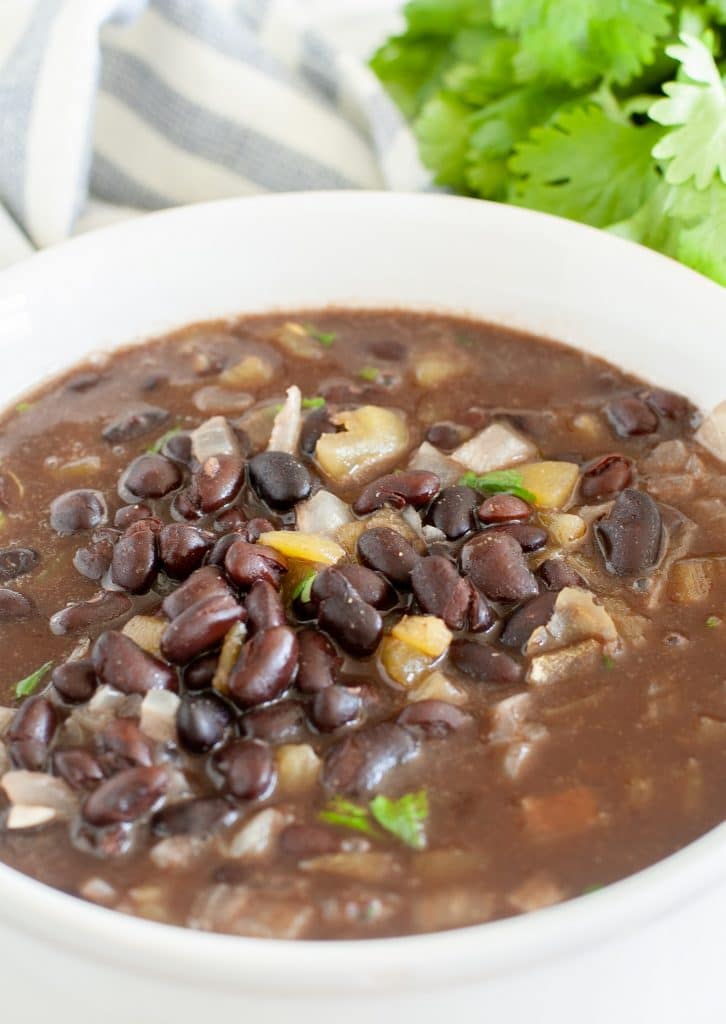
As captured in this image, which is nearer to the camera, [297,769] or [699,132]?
[297,769]

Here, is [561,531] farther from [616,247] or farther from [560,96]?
[560,96]

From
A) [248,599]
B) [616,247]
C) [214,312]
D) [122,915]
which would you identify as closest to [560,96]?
[616,247]

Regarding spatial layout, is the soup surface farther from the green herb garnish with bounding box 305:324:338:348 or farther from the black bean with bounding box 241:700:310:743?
the green herb garnish with bounding box 305:324:338:348

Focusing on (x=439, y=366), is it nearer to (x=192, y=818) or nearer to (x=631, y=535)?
(x=631, y=535)

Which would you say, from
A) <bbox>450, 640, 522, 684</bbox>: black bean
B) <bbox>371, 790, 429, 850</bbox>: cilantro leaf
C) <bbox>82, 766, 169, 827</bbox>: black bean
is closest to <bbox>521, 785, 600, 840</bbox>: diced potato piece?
<bbox>371, 790, 429, 850</bbox>: cilantro leaf

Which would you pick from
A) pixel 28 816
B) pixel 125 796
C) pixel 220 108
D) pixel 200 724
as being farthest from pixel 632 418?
pixel 220 108
